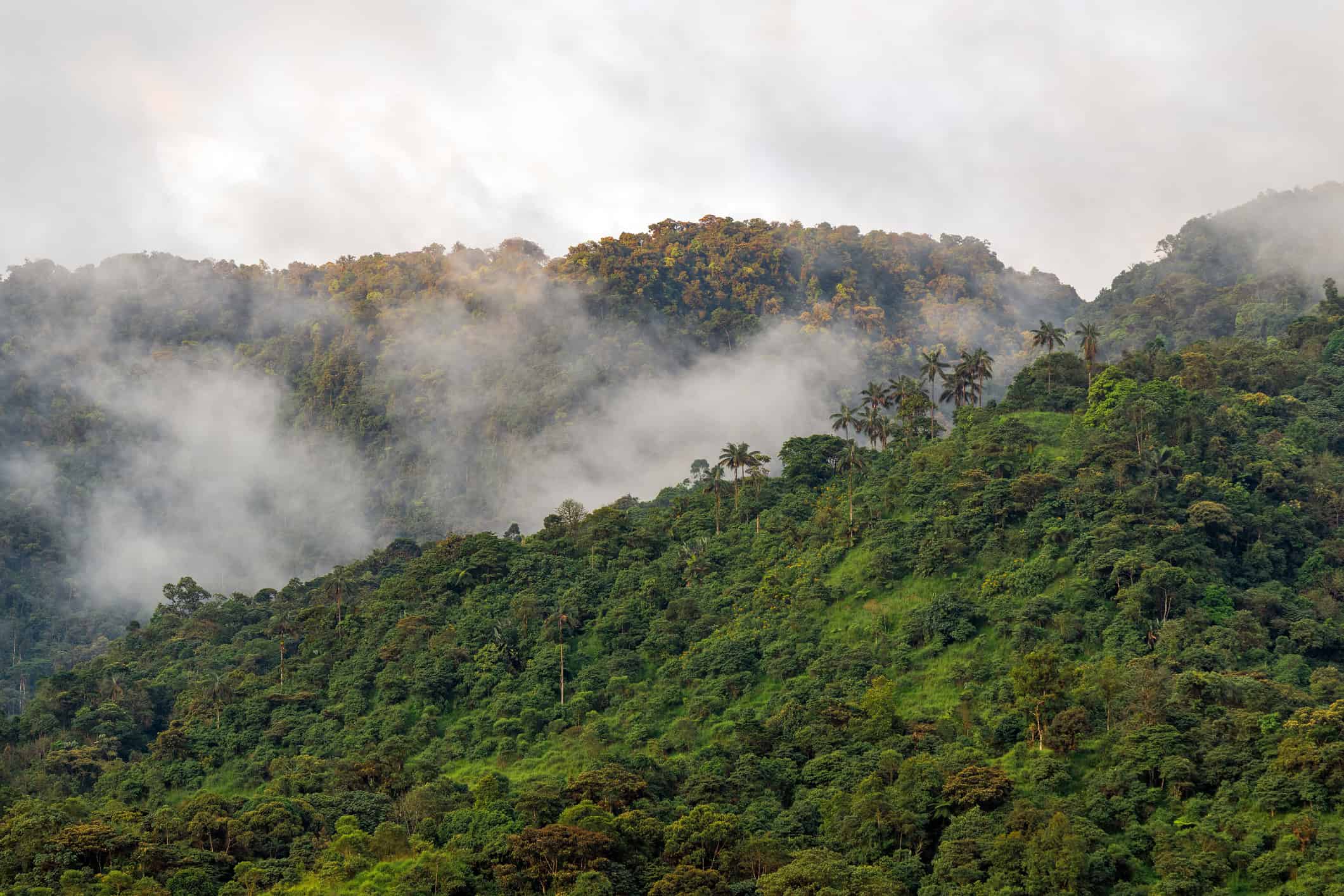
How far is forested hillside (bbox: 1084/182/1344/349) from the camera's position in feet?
464

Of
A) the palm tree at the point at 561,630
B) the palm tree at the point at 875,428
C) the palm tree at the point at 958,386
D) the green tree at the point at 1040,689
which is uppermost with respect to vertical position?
the palm tree at the point at 958,386

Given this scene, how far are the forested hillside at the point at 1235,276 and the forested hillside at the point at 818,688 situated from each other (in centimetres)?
2616

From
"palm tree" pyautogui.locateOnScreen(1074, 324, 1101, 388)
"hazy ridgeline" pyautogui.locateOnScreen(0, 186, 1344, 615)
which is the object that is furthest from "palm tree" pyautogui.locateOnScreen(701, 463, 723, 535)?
"hazy ridgeline" pyautogui.locateOnScreen(0, 186, 1344, 615)

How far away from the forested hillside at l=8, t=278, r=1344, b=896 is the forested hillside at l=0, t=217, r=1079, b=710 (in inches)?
1243

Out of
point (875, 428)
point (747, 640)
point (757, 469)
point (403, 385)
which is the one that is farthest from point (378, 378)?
point (747, 640)

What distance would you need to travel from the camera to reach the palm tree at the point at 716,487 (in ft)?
354

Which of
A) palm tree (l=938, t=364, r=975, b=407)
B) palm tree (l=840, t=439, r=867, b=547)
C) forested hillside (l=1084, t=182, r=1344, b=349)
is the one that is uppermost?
forested hillside (l=1084, t=182, r=1344, b=349)

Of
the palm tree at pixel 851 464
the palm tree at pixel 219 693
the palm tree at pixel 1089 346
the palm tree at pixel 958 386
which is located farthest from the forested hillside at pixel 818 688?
the palm tree at pixel 958 386

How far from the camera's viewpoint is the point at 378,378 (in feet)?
545

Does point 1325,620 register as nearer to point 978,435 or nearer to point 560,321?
point 978,435

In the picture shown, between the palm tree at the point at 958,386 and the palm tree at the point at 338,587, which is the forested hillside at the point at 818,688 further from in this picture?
the palm tree at the point at 958,386

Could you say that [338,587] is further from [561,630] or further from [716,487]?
[716,487]

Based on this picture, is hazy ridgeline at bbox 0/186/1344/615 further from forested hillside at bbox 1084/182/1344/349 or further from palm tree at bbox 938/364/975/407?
palm tree at bbox 938/364/975/407

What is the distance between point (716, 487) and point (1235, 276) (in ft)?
264
